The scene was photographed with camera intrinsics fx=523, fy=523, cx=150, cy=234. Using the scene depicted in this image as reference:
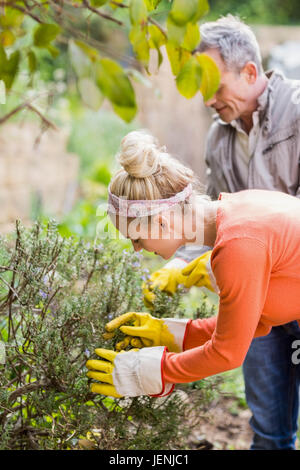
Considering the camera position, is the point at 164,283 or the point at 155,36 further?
the point at 164,283

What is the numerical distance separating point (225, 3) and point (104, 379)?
9.47m

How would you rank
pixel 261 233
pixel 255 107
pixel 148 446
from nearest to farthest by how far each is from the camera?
pixel 261 233
pixel 148 446
pixel 255 107

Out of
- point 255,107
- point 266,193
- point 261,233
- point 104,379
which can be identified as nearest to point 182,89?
point 261,233

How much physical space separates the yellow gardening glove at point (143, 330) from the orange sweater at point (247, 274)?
125 mm

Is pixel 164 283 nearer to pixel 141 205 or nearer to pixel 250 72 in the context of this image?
pixel 141 205

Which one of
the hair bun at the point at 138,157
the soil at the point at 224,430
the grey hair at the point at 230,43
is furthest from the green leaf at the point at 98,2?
the soil at the point at 224,430

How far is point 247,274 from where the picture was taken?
1.36 metres

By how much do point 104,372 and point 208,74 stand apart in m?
1.01

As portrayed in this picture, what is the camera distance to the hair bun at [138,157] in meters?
1.50

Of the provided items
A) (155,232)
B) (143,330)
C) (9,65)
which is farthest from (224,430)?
(9,65)

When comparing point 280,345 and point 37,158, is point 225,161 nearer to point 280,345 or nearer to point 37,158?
point 280,345

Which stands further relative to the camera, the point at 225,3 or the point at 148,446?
the point at 225,3

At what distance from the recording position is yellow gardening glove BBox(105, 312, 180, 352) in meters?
1.66
